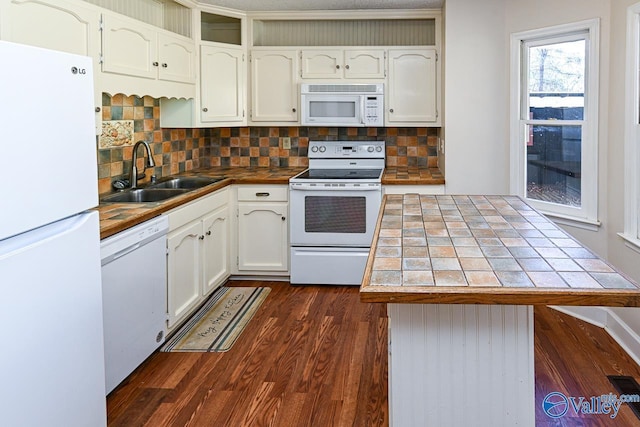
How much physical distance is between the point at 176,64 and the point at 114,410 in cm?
234

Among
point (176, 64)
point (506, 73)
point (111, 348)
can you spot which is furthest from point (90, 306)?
point (506, 73)

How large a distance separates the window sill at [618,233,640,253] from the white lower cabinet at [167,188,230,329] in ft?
8.39

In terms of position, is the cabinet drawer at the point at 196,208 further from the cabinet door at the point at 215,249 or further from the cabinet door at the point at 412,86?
the cabinet door at the point at 412,86

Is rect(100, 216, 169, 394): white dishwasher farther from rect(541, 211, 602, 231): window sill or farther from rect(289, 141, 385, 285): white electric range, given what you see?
rect(541, 211, 602, 231): window sill

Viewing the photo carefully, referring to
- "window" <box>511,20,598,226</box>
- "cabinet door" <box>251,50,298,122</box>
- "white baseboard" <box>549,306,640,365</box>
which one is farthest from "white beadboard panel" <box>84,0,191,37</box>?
"white baseboard" <box>549,306,640,365</box>

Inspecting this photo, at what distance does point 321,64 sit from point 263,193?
1203 mm

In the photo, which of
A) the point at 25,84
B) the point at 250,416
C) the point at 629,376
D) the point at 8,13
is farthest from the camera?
the point at 629,376

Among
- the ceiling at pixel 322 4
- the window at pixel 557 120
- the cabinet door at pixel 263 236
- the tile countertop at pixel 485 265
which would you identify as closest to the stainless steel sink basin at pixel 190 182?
the cabinet door at pixel 263 236

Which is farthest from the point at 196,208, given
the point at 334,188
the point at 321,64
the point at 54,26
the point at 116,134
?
the point at 321,64

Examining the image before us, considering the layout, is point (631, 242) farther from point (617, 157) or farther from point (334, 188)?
point (334, 188)

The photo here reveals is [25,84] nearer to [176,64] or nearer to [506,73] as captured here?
[176,64]

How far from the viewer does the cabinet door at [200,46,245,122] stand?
14.8 feet

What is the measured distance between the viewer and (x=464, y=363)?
6.08 ft

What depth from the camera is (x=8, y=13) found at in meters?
2.31
